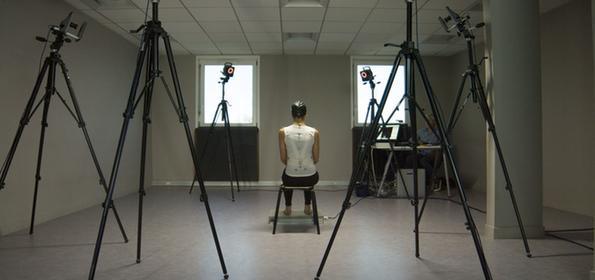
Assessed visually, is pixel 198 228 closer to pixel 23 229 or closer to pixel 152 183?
pixel 23 229

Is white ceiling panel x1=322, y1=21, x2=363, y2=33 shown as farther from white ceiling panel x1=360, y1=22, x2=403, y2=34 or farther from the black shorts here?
the black shorts

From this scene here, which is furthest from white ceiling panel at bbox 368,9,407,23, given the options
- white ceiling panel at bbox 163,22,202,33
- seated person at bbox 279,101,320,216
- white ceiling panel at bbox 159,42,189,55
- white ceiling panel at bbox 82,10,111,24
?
white ceiling panel at bbox 82,10,111,24

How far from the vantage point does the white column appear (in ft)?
10.3

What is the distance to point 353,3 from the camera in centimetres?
457

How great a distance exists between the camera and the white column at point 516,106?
315 centimetres

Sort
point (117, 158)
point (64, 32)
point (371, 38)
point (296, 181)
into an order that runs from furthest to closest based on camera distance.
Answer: point (371, 38) → point (296, 181) → point (64, 32) → point (117, 158)

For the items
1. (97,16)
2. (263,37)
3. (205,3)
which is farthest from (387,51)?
(97,16)

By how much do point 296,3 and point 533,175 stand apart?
3207 millimetres

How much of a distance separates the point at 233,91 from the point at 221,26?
2034 mm

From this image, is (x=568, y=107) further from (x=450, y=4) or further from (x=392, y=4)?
(x=392, y=4)

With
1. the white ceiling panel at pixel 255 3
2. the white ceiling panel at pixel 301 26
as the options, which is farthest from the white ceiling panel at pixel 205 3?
the white ceiling panel at pixel 301 26

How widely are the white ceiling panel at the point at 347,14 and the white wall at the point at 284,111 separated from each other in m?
2.28

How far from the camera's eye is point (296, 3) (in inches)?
184

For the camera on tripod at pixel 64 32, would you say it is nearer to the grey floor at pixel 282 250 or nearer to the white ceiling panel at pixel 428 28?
the grey floor at pixel 282 250
